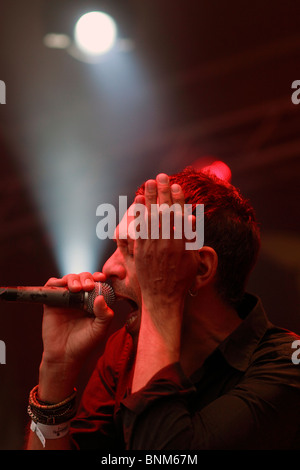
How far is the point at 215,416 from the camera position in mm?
1109

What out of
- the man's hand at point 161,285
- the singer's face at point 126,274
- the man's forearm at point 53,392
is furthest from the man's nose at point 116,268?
the man's forearm at point 53,392

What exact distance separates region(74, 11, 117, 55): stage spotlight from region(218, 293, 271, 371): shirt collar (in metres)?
2.09

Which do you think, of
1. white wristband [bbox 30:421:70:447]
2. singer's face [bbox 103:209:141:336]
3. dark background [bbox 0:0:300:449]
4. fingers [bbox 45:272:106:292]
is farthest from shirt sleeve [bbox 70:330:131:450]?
dark background [bbox 0:0:300:449]

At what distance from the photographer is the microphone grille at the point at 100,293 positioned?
141cm

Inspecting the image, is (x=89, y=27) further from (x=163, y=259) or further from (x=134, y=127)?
(x=163, y=259)

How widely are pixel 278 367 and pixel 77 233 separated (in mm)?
1899

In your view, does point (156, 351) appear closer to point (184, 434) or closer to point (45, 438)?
point (184, 434)

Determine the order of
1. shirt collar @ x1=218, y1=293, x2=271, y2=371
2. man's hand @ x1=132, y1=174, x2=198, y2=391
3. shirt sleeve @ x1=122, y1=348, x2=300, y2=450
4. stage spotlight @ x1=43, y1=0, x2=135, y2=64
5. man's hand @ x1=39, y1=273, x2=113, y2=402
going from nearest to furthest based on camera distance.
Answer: shirt sleeve @ x1=122, y1=348, x2=300, y2=450
man's hand @ x1=132, y1=174, x2=198, y2=391
shirt collar @ x1=218, y1=293, x2=271, y2=371
man's hand @ x1=39, y1=273, x2=113, y2=402
stage spotlight @ x1=43, y1=0, x2=135, y2=64

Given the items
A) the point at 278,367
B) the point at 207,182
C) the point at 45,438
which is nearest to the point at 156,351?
the point at 278,367

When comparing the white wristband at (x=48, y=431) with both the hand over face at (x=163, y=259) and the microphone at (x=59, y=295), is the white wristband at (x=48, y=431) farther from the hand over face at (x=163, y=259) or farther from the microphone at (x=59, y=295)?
the hand over face at (x=163, y=259)

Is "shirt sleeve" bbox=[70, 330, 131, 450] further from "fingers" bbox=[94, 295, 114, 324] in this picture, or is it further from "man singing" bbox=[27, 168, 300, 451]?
"fingers" bbox=[94, 295, 114, 324]

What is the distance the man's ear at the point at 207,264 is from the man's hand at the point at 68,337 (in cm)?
34

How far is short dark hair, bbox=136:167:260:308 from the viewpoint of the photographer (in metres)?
1.48

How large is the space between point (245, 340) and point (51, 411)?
0.68 m
